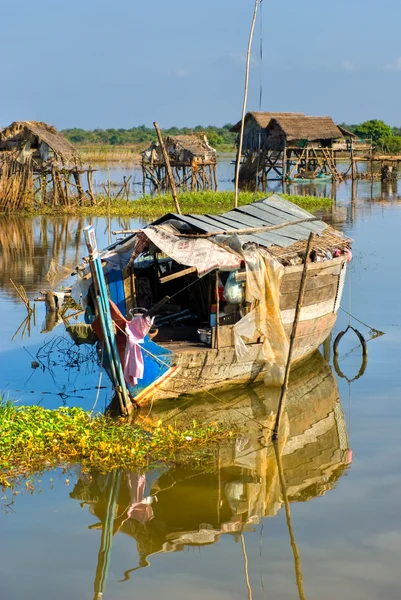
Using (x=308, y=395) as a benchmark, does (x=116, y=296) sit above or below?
above

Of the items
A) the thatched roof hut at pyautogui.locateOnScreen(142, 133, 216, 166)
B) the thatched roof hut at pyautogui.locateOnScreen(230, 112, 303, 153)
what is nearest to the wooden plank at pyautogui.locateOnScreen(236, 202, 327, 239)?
the thatched roof hut at pyautogui.locateOnScreen(142, 133, 216, 166)

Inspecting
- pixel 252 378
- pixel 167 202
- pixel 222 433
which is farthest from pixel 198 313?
pixel 167 202

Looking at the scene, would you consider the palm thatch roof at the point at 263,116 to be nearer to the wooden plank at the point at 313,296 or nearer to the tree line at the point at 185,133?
the tree line at the point at 185,133

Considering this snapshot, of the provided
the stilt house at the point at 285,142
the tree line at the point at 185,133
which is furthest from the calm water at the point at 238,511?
the tree line at the point at 185,133

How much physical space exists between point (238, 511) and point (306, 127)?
3102cm

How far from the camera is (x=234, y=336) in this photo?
909 cm

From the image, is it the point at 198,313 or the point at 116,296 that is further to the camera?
the point at 198,313

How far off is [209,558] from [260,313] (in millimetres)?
3546

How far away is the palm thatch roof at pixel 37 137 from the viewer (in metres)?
25.1

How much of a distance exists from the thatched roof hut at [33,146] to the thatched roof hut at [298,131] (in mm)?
12268

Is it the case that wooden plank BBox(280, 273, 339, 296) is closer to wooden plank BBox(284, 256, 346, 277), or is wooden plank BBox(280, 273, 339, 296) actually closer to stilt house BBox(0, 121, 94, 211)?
wooden plank BBox(284, 256, 346, 277)

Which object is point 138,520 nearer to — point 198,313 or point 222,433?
point 222,433

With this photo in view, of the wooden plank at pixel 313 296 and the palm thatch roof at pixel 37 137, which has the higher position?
the palm thatch roof at pixel 37 137

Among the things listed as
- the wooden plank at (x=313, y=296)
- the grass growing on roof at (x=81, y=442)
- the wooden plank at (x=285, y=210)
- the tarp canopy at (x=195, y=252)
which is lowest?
the grass growing on roof at (x=81, y=442)
